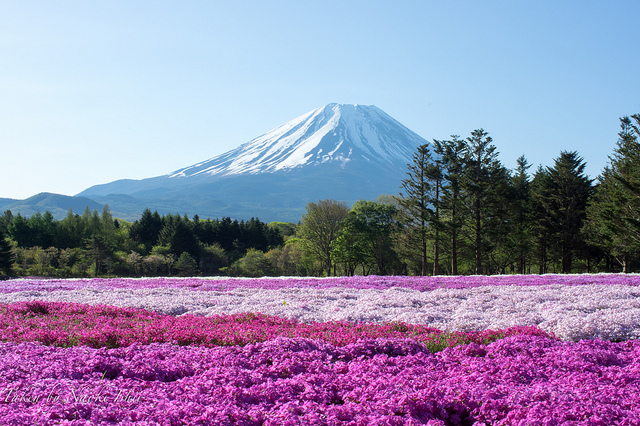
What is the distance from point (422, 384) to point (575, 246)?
44.6 m

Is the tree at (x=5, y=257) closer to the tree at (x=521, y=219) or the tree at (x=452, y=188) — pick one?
the tree at (x=452, y=188)

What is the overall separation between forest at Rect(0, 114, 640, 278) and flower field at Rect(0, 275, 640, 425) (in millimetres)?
28590

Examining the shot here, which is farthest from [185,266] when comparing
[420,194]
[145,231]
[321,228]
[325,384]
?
[325,384]

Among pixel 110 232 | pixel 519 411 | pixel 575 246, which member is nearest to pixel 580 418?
pixel 519 411

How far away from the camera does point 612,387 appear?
532cm

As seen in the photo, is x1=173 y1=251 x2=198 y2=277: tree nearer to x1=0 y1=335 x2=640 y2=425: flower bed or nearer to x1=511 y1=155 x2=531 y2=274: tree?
x1=511 y1=155 x2=531 y2=274: tree

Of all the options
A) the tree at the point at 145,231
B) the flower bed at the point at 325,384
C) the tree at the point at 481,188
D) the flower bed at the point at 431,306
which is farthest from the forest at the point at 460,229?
the flower bed at the point at 325,384

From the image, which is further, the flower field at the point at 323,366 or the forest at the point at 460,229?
the forest at the point at 460,229

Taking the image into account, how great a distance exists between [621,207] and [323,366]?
37.4 metres

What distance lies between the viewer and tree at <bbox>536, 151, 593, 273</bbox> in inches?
1690

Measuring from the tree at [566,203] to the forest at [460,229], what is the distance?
4.0 inches

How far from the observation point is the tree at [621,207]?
33.7 m

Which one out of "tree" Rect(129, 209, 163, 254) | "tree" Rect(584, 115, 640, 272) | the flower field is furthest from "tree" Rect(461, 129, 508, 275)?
"tree" Rect(129, 209, 163, 254)

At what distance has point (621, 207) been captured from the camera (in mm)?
35031
